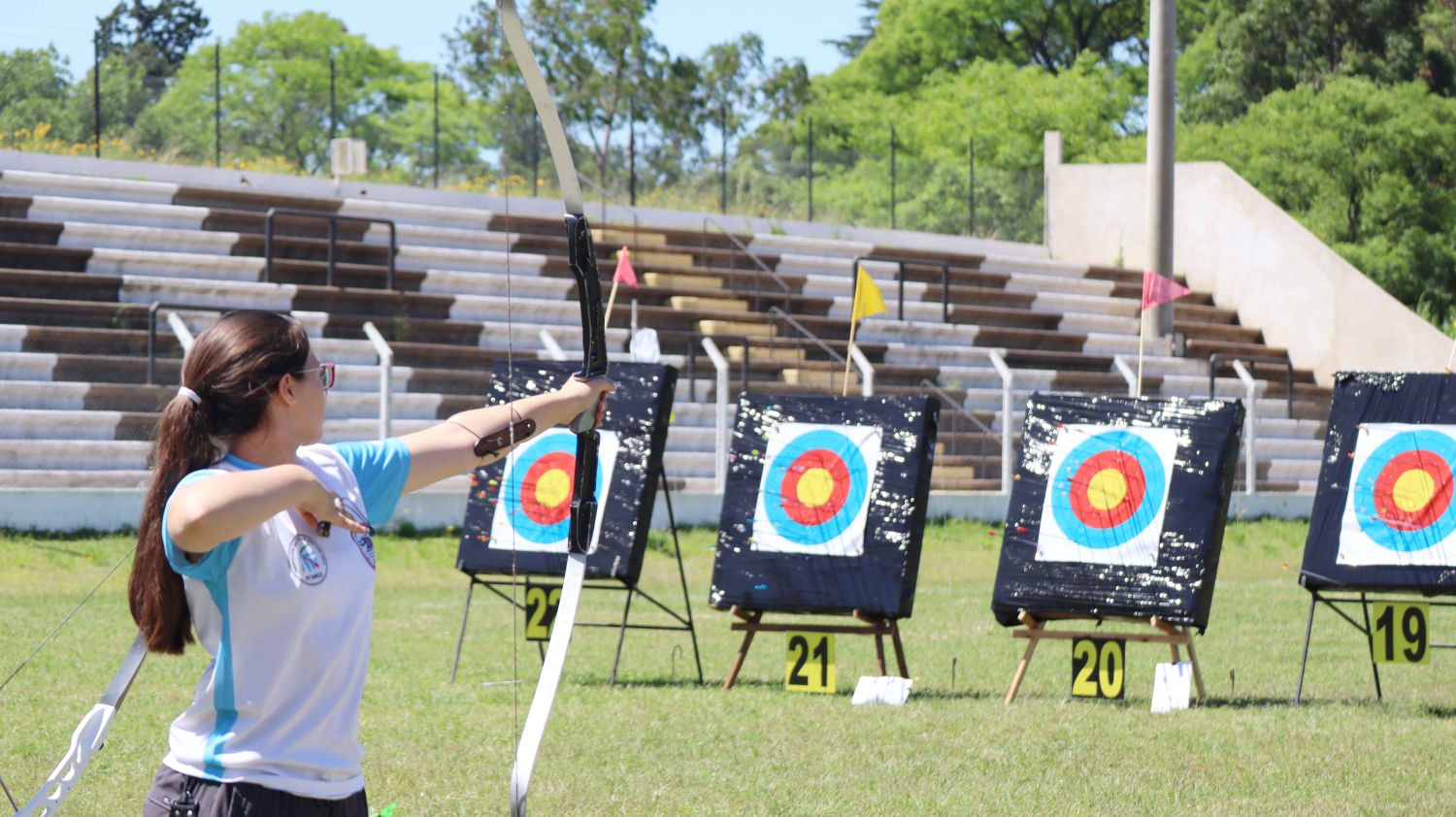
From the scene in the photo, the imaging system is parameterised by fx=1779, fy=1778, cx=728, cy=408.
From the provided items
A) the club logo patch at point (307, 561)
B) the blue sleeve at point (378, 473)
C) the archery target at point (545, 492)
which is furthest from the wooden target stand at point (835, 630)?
the club logo patch at point (307, 561)

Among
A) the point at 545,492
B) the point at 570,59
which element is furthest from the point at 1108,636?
the point at 570,59

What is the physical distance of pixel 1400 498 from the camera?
7.73 metres

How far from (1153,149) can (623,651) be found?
13.4 metres

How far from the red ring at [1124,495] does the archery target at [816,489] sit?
36.4 inches

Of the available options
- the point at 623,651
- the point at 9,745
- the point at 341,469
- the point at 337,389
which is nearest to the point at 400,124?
the point at 337,389

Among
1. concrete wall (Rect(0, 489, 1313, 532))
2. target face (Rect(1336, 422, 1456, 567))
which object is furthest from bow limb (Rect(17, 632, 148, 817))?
concrete wall (Rect(0, 489, 1313, 532))

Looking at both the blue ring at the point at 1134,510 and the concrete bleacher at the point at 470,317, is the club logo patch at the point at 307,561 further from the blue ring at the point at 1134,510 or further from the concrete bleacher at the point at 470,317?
the concrete bleacher at the point at 470,317

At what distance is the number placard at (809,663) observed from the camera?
7.35 meters

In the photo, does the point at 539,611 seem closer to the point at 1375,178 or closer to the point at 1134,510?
the point at 1134,510

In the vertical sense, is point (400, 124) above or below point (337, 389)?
above

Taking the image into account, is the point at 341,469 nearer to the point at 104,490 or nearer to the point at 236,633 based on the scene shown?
the point at 236,633

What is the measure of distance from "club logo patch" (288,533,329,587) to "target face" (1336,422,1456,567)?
234 inches

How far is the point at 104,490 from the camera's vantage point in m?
13.0

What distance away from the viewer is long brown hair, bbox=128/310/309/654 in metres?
2.60
